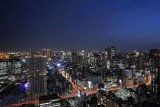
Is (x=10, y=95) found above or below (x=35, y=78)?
below

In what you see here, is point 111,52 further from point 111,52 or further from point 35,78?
point 35,78

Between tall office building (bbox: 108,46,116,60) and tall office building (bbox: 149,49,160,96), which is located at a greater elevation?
tall office building (bbox: 108,46,116,60)

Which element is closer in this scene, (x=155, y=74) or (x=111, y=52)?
(x=155, y=74)

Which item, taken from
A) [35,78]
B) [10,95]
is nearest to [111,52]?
[35,78]

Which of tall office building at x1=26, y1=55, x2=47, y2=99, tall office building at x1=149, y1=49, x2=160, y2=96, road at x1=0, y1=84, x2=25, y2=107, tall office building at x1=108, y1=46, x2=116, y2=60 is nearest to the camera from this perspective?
tall office building at x1=149, y1=49, x2=160, y2=96

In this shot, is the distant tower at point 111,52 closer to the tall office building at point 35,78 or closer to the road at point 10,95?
the road at point 10,95

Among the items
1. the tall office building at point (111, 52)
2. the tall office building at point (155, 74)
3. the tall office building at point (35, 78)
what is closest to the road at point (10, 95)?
the tall office building at point (35, 78)

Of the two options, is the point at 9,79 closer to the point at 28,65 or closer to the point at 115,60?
the point at 28,65

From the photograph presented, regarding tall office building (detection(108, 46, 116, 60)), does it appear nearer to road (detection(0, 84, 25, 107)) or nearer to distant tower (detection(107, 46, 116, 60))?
distant tower (detection(107, 46, 116, 60))

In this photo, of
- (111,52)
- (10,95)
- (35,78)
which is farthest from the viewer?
(111,52)

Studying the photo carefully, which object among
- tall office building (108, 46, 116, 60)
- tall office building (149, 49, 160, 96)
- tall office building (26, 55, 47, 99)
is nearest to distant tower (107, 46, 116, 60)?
tall office building (108, 46, 116, 60)
